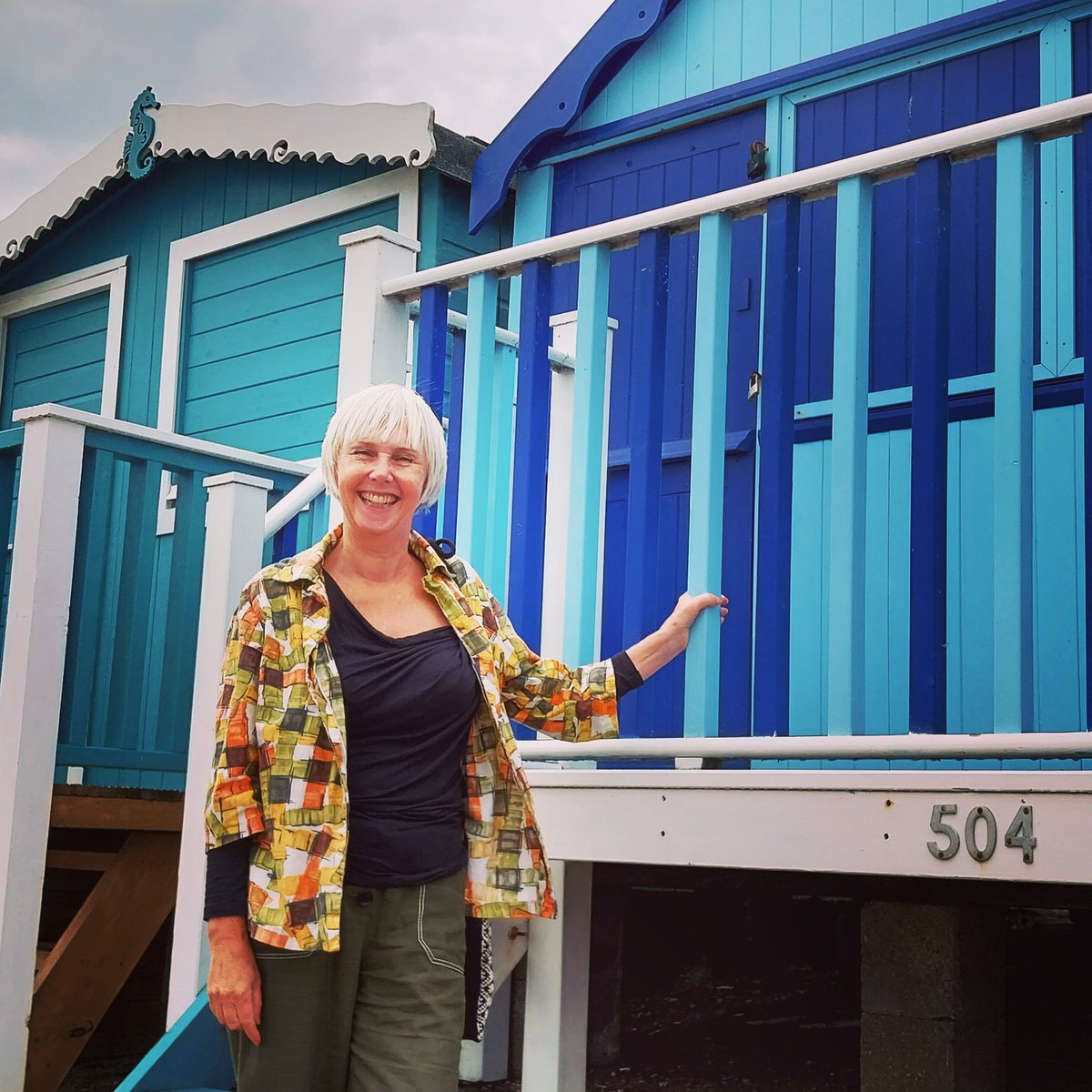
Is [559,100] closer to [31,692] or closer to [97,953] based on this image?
[31,692]

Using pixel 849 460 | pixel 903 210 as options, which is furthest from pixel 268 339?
pixel 849 460

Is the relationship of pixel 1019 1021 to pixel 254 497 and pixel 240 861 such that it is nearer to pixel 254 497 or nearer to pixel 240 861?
pixel 254 497

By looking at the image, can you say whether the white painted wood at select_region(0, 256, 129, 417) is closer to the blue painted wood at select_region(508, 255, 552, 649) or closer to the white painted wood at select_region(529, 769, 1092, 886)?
the blue painted wood at select_region(508, 255, 552, 649)

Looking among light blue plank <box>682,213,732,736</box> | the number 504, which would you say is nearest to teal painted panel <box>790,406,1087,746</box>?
light blue plank <box>682,213,732,736</box>

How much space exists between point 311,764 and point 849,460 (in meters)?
1.04

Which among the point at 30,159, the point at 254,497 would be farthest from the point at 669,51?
the point at 30,159

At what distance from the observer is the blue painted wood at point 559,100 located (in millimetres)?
5320

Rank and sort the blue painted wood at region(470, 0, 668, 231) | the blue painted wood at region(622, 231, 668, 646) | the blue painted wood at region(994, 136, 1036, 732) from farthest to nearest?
the blue painted wood at region(470, 0, 668, 231), the blue painted wood at region(622, 231, 668, 646), the blue painted wood at region(994, 136, 1036, 732)

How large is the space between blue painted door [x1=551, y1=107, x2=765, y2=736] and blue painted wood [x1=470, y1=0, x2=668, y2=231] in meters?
0.19

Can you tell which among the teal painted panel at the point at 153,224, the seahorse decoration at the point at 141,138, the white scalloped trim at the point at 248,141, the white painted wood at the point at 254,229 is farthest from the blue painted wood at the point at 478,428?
the seahorse decoration at the point at 141,138

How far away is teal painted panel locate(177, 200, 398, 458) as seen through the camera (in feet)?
20.7

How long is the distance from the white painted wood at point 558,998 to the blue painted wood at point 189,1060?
78 centimetres

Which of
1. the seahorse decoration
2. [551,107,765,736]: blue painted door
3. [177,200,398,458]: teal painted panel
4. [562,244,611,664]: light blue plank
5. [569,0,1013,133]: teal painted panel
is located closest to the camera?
[562,244,611,664]: light blue plank

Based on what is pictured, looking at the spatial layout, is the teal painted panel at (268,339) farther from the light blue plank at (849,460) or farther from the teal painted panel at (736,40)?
the light blue plank at (849,460)
